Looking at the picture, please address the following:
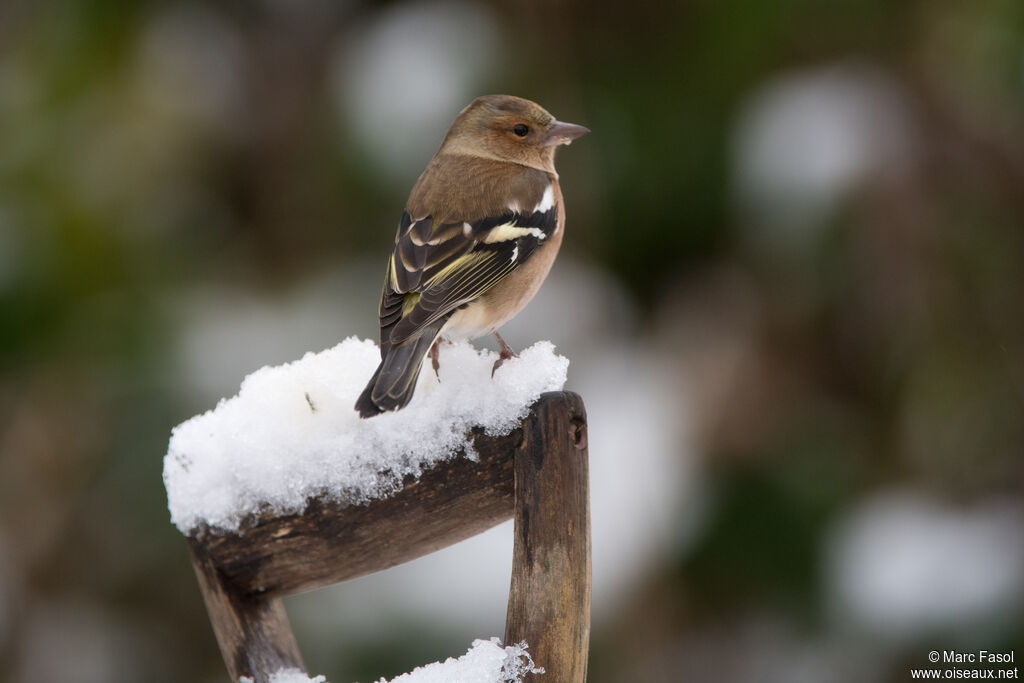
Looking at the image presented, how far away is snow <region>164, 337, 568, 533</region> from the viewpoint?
1.72 metres

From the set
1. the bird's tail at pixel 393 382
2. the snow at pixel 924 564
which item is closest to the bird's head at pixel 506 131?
the bird's tail at pixel 393 382

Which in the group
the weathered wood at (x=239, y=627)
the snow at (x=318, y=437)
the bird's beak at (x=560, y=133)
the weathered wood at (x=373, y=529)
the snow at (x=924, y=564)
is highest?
the bird's beak at (x=560, y=133)

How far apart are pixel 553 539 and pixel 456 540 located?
0.24m

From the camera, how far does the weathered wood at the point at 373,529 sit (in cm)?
171

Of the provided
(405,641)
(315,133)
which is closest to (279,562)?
(405,641)

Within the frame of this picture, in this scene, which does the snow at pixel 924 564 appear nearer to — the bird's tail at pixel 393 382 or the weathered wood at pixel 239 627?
the bird's tail at pixel 393 382

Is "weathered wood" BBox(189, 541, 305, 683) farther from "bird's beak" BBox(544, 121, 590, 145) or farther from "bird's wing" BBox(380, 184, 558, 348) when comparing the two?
"bird's beak" BBox(544, 121, 590, 145)

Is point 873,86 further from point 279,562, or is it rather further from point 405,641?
point 279,562

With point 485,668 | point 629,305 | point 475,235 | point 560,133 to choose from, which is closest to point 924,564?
point 629,305

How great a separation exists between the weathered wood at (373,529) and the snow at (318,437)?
0.08 ft

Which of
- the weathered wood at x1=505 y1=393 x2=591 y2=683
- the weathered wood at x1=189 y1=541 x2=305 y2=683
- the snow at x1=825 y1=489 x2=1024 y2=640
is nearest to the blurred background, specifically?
the snow at x1=825 y1=489 x2=1024 y2=640

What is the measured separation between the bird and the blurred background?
1559 millimetres

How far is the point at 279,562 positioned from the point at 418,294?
2.31ft

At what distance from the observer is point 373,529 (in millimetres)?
1761
